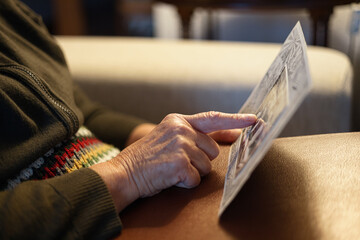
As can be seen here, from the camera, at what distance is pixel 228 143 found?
683 millimetres

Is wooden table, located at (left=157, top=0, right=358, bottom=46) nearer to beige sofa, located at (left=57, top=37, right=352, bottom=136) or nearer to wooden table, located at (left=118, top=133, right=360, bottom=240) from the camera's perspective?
beige sofa, located at (left=57, top=37, right=352, bottom=136)

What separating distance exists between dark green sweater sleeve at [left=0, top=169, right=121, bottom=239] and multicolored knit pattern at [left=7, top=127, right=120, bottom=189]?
75 mm

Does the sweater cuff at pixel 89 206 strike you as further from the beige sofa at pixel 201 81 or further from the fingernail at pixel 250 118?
the beige sofa at pixel 201 81

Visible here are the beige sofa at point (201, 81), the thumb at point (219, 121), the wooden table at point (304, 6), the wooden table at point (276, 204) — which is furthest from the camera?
the wooden table at point (304, 6)

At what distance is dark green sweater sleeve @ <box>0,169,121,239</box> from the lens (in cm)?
45

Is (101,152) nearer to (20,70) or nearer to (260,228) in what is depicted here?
(20,70)

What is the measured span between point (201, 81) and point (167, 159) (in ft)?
1.33

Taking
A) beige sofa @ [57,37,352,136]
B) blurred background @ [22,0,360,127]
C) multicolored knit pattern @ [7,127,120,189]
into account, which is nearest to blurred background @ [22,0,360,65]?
blurred background @ [22,0,360,127]

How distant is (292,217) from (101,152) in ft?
1.07

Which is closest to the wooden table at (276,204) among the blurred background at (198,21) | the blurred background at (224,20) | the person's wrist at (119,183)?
the person's wrist at (119,183)

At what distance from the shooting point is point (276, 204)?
472 mm

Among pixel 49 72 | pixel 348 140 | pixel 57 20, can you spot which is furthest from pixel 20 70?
pixel 57 20

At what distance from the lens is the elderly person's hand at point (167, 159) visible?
53 centimetres

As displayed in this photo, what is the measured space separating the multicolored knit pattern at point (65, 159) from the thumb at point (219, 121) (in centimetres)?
16
